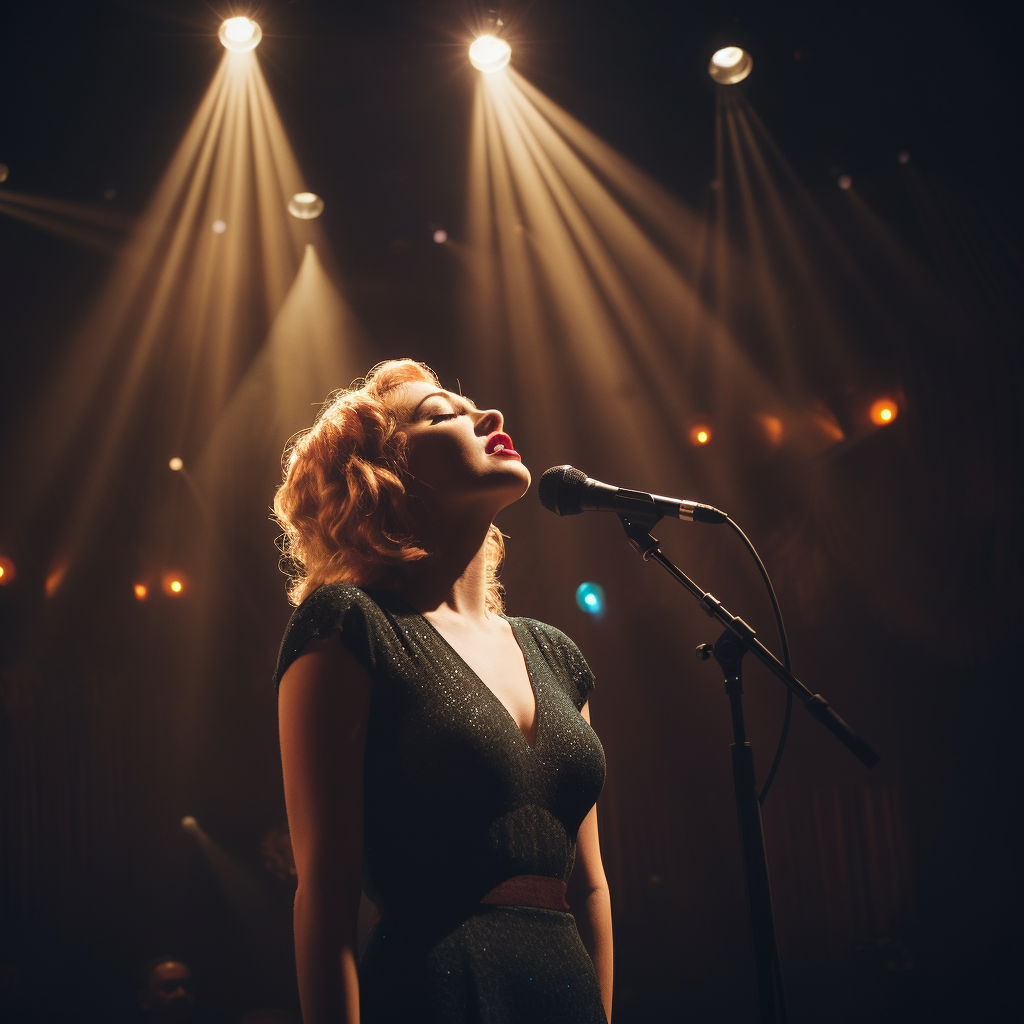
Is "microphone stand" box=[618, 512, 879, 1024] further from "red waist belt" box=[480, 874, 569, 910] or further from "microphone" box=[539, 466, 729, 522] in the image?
"red waist belt" box=[480, 874, 569, 910]

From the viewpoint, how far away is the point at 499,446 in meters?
1.70

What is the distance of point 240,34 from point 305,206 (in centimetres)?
125

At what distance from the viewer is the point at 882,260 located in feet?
16.6

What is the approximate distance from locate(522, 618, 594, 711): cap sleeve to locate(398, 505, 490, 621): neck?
0.49 feet

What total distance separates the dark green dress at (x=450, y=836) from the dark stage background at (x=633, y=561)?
12.3ft

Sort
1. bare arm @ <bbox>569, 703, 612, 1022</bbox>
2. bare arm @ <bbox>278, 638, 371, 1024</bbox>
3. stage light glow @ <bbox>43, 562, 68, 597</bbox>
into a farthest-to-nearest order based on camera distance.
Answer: stage light glow @ <bbox>43, 562, 68, 597</bbox>, bare arm @ <bbox>569, 703, 612, 1022</bbox>, bare arm @ <bbox>278, 638, 371, 1024</bbox>

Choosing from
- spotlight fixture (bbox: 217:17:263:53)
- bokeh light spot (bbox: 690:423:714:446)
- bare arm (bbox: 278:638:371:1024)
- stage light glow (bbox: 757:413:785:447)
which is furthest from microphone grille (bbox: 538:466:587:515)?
stage light glow (bbox: 757:413:785:447)

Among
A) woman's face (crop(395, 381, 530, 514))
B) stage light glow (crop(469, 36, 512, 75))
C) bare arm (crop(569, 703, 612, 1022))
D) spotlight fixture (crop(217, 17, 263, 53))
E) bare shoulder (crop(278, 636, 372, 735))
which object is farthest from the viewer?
stage light glow (crop(469, 36, 512, 75))

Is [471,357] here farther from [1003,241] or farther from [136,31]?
[1003,241]

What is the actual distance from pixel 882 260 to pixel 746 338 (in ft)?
3.25

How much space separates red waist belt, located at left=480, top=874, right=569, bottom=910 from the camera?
124 centimetres

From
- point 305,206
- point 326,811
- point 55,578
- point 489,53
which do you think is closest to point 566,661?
point 326,811

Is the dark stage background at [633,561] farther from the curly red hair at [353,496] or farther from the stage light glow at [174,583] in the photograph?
the curly red hair at [353,496]

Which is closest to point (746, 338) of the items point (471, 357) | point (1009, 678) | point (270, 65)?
point (471, 357)
